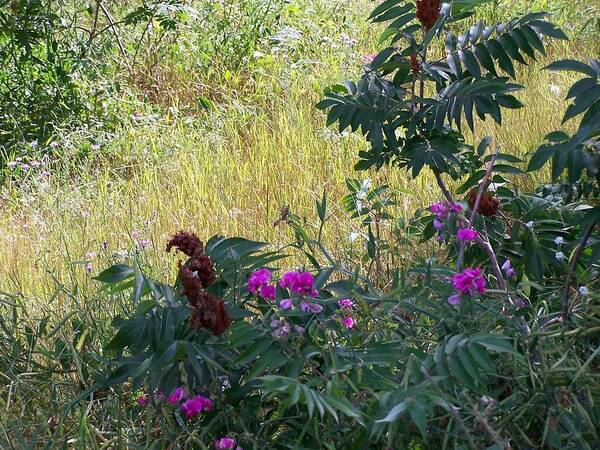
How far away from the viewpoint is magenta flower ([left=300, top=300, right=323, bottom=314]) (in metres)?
1.81

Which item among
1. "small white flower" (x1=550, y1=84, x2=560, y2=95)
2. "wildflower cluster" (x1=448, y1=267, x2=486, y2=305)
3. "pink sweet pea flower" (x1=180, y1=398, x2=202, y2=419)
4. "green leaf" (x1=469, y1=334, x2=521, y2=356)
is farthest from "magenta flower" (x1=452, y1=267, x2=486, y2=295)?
"small white flower" (x1=550, y1=84, x2=560, y2=95)

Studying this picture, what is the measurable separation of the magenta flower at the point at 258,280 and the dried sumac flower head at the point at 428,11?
1024 millimetres

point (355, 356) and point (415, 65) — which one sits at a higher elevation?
point (415, 65)

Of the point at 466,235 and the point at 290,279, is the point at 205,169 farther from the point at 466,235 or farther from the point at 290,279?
the point at 290,279

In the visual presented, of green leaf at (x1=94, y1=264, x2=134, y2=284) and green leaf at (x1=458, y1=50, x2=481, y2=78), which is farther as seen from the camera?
green leaf at (x1=458, y1=50, x2=481, y2=78)

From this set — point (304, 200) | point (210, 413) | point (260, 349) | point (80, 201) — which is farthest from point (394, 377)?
point (80, 201)

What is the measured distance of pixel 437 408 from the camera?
6.02 feet

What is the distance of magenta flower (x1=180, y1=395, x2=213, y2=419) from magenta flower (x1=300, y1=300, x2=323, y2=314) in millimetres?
278

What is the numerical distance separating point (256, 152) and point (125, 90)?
4.14 feet

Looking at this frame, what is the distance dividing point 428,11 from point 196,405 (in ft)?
4.26

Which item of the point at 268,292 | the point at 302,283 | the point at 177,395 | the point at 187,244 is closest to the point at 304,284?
the point at 302,283

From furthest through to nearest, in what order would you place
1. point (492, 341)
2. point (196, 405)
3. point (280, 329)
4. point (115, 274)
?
point (115, 274) → point (196, 405) → point (280, 329) → point (492, 341)

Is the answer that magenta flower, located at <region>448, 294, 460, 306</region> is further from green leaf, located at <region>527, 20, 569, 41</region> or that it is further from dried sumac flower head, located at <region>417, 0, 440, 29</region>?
dried sumac flower head, located at <region>417, 0, 440, 29</region>

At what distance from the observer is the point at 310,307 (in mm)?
1818
